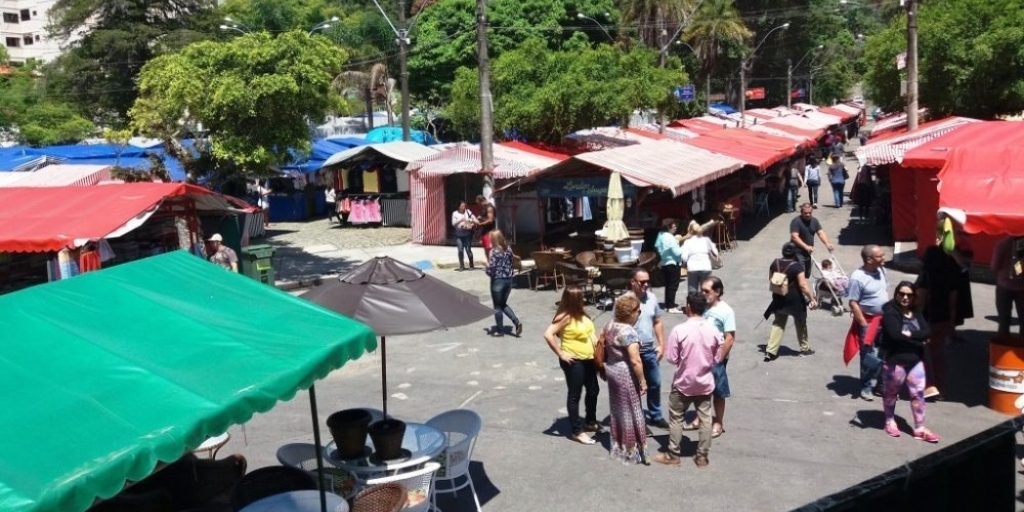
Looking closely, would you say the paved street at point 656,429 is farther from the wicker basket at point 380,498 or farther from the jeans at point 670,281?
the wicker basket at point 380,498

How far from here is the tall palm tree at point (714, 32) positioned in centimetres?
5206

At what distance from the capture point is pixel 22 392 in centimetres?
418

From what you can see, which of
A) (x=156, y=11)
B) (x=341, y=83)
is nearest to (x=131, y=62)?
(x=156, y=11)

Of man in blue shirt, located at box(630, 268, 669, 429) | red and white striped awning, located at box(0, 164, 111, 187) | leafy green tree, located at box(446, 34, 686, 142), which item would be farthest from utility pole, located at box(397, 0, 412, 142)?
man in blue shirt, located at box(630, 268, 669, 429)

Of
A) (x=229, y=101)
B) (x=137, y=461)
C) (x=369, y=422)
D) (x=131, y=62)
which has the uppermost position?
(x=131, y=62)

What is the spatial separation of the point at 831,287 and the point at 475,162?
37.1 ft

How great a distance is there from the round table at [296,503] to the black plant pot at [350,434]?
0.72 m

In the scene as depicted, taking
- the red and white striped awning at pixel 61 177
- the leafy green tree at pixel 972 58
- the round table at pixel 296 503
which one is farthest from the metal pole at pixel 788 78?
the round table at pixel 296 503

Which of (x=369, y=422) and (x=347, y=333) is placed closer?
(x=347, y=333)

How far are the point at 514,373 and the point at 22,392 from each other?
758cm

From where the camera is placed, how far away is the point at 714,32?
52.3 meters

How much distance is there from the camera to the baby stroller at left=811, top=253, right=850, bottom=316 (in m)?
13.8

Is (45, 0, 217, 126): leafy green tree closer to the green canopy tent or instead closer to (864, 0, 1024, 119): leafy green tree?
(864, 0, 1024, 119): leafy green tree

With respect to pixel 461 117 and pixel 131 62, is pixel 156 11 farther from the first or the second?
pixel 461 117
